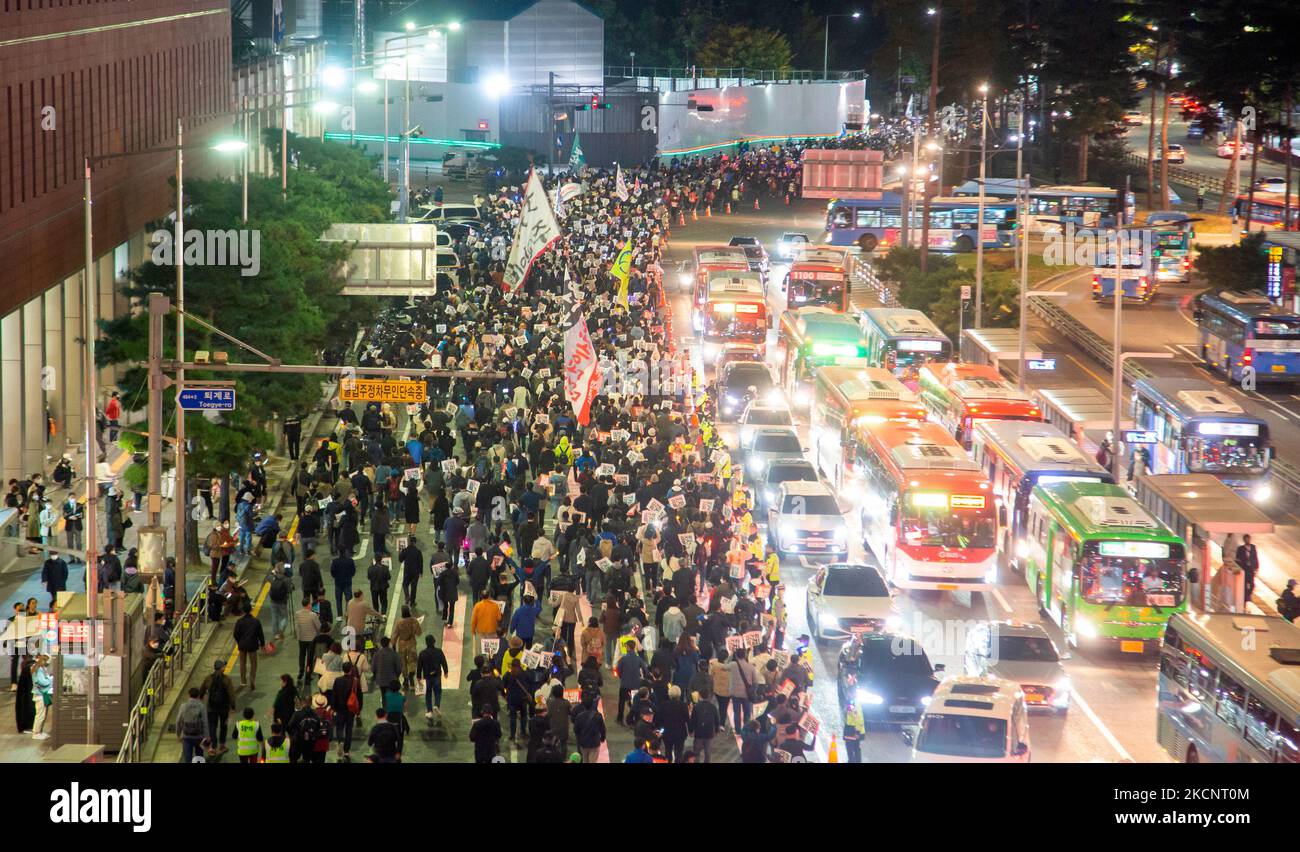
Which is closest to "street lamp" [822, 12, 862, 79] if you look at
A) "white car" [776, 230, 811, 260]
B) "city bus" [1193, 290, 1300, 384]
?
"white car" [776, 230, 811, 260]

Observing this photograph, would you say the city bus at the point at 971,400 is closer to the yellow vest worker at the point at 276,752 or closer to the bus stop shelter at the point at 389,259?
the bus stop shelter at the point at 389,259

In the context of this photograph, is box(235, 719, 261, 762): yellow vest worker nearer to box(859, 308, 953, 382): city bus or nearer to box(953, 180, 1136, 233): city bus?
box(859, 308, 953, 382): city bus

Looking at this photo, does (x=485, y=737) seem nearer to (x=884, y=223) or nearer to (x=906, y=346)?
(x=906, y=346)

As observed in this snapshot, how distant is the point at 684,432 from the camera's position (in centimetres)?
3616

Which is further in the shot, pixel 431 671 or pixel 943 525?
pixel 943 525

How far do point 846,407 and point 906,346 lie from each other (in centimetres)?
938

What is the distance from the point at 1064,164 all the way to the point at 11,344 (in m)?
80.0

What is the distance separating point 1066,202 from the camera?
83.1 metres

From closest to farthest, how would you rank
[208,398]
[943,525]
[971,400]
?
[208,398] < [943,525] < [971,400]

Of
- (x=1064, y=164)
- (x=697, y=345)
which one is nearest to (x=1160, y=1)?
(x=1064, y=164)

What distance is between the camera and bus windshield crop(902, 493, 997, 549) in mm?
30969

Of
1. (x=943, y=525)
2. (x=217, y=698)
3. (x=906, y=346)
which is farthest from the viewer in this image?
(x=906, y=346)

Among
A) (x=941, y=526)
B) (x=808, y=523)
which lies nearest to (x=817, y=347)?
(x=808, y=523)

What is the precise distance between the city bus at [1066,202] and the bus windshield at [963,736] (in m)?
60.9
